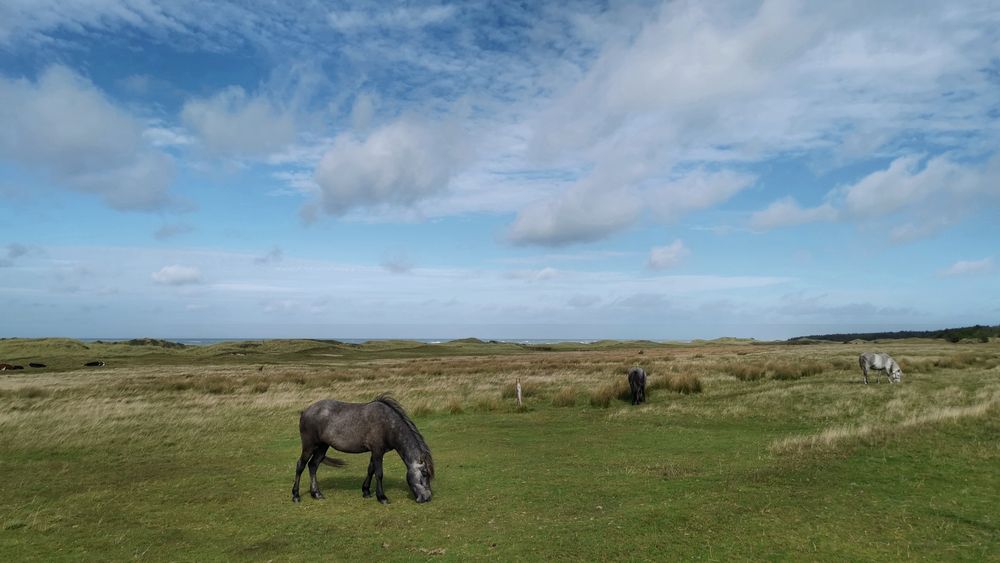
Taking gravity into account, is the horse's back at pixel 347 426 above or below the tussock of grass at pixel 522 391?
above

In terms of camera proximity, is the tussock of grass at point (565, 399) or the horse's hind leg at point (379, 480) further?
the tussock of grass at point (565, 399)

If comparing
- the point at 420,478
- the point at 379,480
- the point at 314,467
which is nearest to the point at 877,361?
the point at 420,478

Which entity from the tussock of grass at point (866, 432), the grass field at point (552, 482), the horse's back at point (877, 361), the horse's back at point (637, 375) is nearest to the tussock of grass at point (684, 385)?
the grass field at point (552, 482)

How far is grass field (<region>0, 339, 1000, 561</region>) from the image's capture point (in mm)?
8984

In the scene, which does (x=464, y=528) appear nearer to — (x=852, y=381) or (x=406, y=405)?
(x=406, y=405)

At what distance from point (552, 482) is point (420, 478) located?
→ 10.5 feet

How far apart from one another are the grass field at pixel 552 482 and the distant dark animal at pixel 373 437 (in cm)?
59

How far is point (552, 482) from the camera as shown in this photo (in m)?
12.8

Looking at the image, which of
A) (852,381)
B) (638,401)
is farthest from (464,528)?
(852,381)

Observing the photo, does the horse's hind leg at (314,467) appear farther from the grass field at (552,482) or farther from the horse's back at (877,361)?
the horse's back at (877,361)

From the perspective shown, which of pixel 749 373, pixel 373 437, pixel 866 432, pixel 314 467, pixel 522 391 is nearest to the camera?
pixel 373 437

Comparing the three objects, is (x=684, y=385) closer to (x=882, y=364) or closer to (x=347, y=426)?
(x=882, y=364)

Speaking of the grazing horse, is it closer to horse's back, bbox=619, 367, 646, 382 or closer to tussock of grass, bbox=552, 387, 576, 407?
horse's back, bbox=619, 367, 646, 382

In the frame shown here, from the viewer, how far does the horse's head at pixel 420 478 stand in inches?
Answer: 453
